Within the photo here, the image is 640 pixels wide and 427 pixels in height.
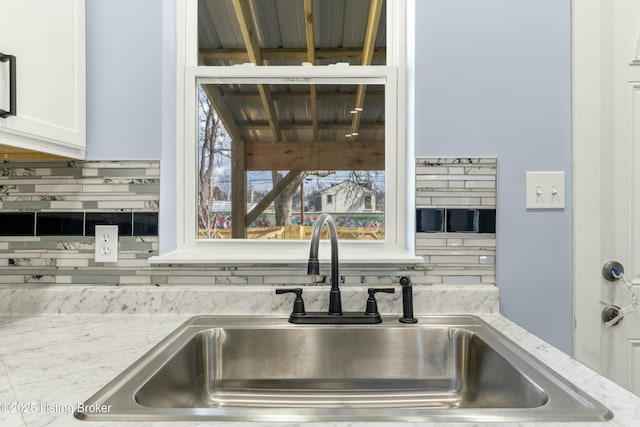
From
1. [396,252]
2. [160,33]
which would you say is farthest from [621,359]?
[160,33]

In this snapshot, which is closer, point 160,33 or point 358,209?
point 160,33

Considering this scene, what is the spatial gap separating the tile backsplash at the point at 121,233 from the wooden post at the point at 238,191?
20 centimetres

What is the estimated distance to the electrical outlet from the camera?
53.7 inches

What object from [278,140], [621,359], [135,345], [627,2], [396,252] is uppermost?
[627,2]

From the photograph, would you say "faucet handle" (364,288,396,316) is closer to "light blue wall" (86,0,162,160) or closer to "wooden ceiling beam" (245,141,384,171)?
"wooden ceiling beam" (245,141,384,171)

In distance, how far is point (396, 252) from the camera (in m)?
1.46

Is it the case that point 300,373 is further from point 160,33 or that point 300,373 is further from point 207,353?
point 160,33

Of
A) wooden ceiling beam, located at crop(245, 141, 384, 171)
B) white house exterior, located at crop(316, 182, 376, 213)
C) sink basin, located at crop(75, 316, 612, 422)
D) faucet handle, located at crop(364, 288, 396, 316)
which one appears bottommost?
sink basin, located at crop(75, 316, 612, 422)

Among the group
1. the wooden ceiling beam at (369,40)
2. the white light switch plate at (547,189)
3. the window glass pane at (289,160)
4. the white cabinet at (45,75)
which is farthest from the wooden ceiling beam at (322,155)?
the white cabinet at (45,75)

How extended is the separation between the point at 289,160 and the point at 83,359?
0.86 metres

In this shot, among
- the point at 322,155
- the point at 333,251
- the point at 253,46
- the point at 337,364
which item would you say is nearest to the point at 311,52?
the point at 253,46

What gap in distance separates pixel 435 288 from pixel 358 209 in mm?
373

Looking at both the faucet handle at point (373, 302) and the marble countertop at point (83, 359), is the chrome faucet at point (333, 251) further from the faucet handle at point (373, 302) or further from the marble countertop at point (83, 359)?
the marble countertop at point (83, 359)

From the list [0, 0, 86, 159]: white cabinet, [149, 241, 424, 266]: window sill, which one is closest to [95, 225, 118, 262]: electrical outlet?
[149, 241, 424, 266]: window sill
